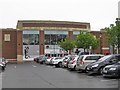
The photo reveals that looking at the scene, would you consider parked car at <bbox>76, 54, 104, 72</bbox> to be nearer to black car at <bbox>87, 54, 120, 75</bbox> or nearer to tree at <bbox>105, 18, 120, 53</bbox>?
black car at <bbox>87, 54, 120, 75</bbox>

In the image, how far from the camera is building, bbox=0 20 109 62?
97.4 m

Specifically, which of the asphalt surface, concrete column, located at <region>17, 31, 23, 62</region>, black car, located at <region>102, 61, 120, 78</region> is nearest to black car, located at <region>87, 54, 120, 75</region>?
the asphalt surface

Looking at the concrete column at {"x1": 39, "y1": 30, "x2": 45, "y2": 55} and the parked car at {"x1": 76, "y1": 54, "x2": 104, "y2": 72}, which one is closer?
the parked car at {"x1": 76, "y1": 54, "x2": 104, "y2": 72}

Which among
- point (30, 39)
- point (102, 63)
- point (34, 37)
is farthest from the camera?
point (34, 37)

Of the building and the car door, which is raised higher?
the building

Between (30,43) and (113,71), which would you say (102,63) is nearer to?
(113,71)

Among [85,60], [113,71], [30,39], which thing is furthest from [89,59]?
[30,39]

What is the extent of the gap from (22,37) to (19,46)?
2.52m

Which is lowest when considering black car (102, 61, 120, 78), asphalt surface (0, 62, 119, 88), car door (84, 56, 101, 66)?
asphalt surface (0, 62, 119, 88)

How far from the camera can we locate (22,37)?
3836 inches

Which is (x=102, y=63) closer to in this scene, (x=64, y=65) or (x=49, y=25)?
(x=64, y=65)

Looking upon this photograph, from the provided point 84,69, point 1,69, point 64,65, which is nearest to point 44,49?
point 64,65

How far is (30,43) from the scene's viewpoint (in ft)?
320

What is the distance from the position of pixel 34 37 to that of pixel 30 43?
1.84 m
